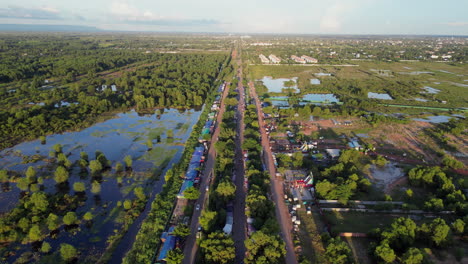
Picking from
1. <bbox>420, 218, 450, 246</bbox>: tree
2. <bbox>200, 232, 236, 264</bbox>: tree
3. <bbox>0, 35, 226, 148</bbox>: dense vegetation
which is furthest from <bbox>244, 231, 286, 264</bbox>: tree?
<bbox>0, 35, 226, 148</bbox>: dense vegetation

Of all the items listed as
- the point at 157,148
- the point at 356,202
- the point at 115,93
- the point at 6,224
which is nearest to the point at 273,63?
the point at 115,93

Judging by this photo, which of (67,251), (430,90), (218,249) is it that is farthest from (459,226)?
(430,90)

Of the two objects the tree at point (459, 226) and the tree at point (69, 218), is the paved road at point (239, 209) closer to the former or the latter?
the tree at point (69, 218)

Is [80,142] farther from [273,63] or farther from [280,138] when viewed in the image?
A: [273,63]

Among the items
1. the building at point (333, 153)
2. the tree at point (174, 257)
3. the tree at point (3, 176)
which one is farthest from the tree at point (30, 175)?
the building at point (333, 153)

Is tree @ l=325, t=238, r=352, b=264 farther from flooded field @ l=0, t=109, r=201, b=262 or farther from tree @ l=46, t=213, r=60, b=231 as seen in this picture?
tree @ l=46, t=213, r=60, b=231

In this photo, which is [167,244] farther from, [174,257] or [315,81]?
[315,81]
